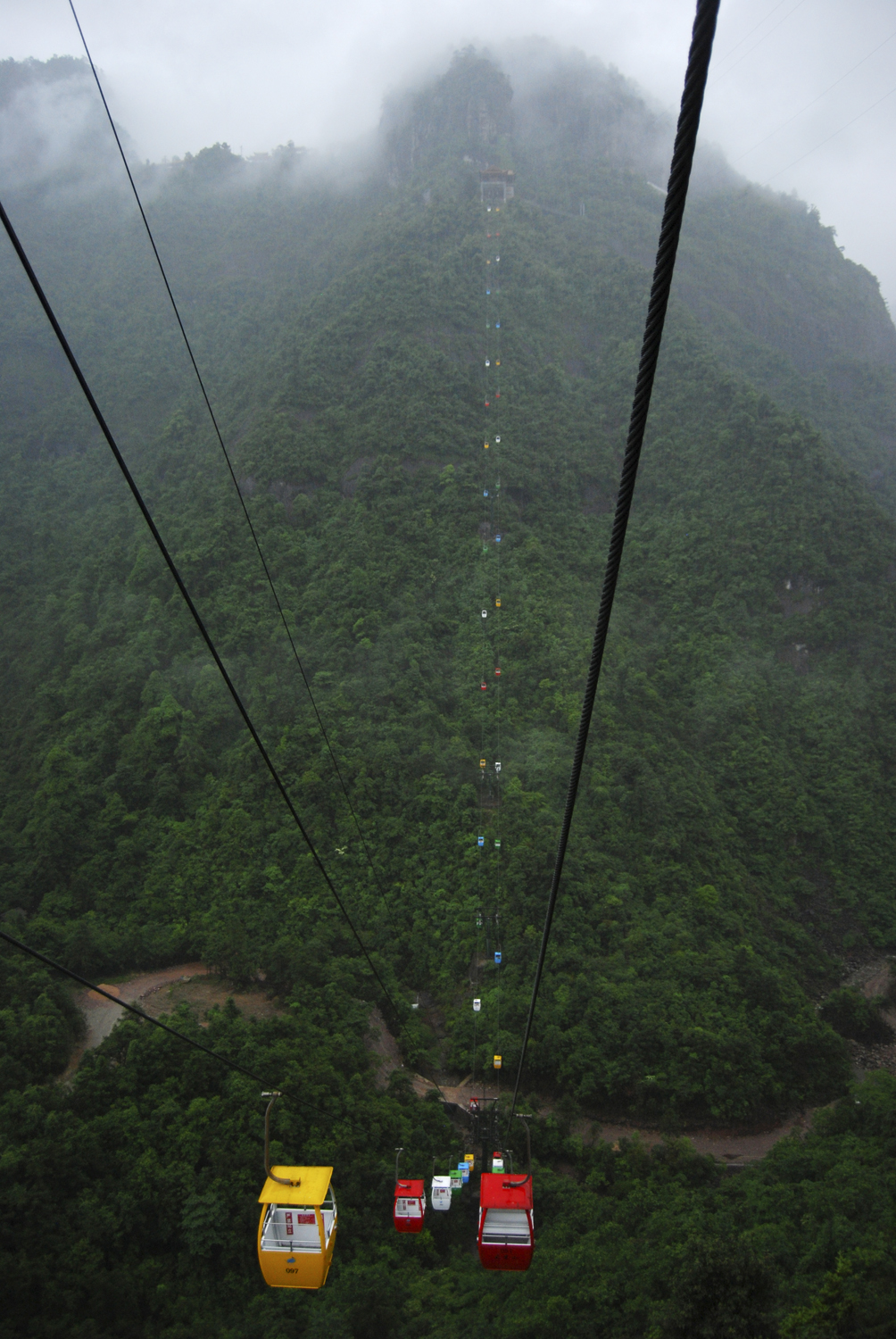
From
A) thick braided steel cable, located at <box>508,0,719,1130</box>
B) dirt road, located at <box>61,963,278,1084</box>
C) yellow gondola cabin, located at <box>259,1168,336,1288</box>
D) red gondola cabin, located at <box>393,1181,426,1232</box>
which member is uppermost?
thick braided steel cable, located at <box>508,0,719,1130</box>

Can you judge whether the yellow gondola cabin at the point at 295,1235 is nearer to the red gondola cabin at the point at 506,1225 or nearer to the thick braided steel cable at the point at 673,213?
the red gondola cabin at the point at 506,1225

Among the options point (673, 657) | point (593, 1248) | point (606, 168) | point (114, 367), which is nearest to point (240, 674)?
point (673, 657)

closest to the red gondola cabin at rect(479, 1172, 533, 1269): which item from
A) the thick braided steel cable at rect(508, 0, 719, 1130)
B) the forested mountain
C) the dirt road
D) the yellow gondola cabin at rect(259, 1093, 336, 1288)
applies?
the yellow gondola cabin at rect(259, 1093, 336, 1288)

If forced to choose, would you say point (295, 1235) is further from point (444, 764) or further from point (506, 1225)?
point (444, 764)

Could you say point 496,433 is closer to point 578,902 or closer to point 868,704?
point 868,704

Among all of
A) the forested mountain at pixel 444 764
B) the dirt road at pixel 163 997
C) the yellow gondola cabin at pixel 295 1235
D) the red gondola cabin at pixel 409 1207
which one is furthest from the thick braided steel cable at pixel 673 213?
the dirt road at pixel 163 997

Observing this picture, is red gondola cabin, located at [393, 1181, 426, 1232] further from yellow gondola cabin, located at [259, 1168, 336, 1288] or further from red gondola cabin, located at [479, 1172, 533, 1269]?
yellow gondola cabin, located at [259, 1168, 336, 1288]
